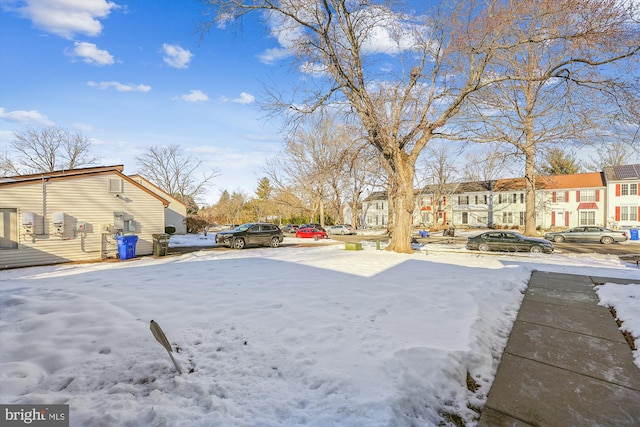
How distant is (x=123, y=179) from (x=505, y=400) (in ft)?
58.2

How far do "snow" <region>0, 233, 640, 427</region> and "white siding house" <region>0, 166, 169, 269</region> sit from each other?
981cm

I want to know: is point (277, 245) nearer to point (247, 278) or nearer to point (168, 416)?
point (247, 278)

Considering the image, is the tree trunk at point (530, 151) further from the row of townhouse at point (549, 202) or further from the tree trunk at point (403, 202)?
the tree trunk at point (403, 202)

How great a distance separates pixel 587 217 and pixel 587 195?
2801 millimetres

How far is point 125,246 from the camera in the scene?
1389 centimetres

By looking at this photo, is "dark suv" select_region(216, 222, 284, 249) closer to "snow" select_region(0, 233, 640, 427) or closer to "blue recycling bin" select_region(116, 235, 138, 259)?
"blue recycling bin" select_region(116, 235, 138, 259)

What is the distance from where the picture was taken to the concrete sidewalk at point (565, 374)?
2.71 meters

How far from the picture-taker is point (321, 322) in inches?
177

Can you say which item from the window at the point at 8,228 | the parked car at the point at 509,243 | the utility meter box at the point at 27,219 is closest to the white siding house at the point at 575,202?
the parked car at the point at 509,243

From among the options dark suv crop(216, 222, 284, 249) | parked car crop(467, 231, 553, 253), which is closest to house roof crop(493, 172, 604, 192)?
parked car crop(467, 231, 553, 253)

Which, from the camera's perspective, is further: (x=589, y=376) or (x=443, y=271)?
(x=443, y=271)

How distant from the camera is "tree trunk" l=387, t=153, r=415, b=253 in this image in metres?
13.4

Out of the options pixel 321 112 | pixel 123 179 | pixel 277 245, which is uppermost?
pixel 321 112

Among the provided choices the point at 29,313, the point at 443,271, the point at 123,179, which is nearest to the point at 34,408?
the point at 29,313
